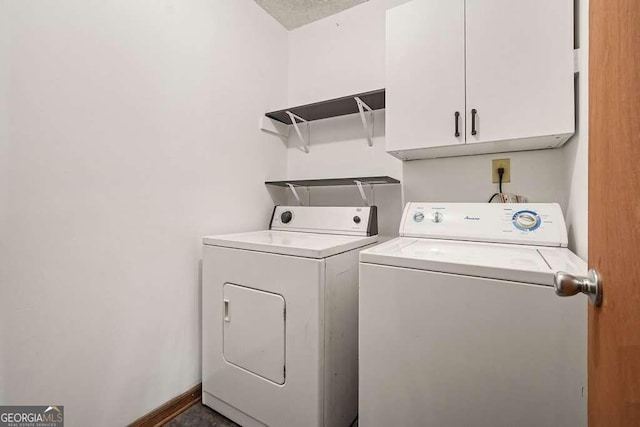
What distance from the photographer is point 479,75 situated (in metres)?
1.34

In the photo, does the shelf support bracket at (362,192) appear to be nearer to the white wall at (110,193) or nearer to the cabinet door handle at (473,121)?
the cabinet door handle at (473,121)

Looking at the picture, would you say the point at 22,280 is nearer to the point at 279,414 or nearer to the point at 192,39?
the point at 279,414

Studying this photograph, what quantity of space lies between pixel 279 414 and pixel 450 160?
1659 mm

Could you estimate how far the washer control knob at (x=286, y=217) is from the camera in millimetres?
2014

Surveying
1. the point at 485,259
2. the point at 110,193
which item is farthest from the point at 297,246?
the point at 110,193

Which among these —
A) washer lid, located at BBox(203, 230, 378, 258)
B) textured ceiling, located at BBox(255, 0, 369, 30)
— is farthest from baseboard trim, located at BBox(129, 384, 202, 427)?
textured ceiling, located at BBox(255, 0, 369, 30)

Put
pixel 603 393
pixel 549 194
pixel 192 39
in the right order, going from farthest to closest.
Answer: pixel 192 39
pixel 549 194
pixel 603 393

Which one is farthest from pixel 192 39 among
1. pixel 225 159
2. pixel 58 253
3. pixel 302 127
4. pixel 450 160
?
pixel 450 160

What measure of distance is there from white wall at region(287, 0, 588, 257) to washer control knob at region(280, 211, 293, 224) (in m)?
0.34

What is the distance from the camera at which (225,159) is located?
1.82m

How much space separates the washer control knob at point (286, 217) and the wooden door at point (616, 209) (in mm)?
1631

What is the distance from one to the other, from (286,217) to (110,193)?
3.41ft

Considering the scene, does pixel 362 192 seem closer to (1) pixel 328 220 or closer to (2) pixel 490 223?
(1) pixel 328 220

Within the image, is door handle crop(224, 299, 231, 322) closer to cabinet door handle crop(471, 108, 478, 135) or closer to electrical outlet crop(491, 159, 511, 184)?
cabinet door handle crop(471, 108, 478, 135)
